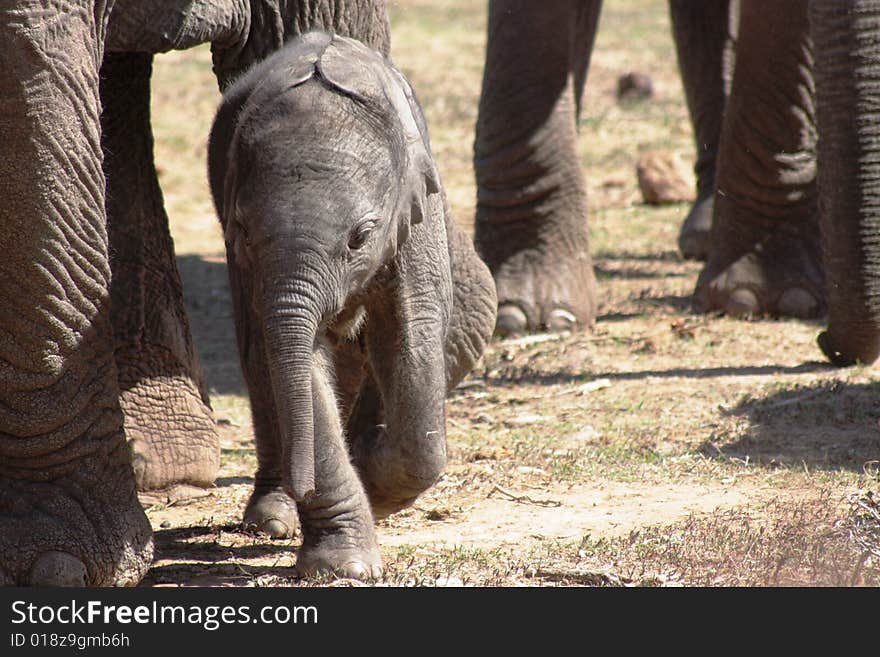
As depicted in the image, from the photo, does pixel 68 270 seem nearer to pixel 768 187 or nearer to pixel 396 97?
pixel 396 97

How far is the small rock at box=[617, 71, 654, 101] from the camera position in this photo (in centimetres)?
1184

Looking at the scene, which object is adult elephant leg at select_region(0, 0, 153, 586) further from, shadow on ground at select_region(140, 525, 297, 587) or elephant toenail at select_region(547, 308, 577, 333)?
elephant toenail at select_region(547, 308, 577, 333)

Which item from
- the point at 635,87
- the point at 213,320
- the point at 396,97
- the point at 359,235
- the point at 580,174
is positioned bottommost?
→ the point at 213,320

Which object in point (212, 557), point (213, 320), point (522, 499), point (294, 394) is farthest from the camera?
point (213, 320)

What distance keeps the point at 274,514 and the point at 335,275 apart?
95cm

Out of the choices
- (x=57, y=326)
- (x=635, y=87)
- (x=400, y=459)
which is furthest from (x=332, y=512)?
(x=635, y=87)

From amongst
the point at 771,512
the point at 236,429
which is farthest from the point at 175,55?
the point at 771,512

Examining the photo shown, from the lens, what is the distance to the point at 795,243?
6188 mm

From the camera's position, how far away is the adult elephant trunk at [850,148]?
178 inches

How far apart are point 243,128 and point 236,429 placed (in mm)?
2151

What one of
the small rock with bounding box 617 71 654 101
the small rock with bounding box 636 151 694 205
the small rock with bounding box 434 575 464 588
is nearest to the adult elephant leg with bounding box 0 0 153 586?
the small rock with bounding box 434 575 464 588

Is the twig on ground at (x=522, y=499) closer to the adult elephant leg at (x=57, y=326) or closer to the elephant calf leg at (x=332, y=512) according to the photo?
the elephant calf leg at (x=332, y=512)

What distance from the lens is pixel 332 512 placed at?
3.38m

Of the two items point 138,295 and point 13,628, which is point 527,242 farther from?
point 13,628
